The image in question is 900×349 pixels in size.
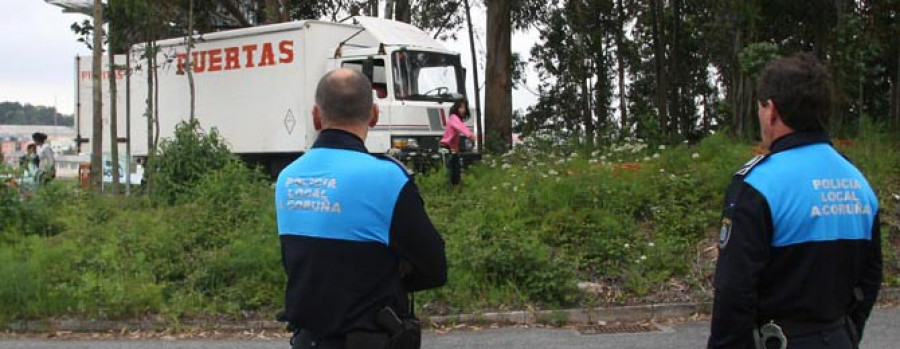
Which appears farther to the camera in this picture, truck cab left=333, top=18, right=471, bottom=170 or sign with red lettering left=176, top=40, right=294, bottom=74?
sign with red lettering left=176, top=40, right=294, bottom=74

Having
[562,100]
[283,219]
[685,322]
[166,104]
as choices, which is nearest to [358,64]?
[166,104]

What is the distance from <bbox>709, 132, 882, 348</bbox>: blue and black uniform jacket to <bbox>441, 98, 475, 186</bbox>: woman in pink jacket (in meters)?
10.4

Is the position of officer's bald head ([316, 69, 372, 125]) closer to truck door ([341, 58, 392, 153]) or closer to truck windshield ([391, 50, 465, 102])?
truck door ([341, 58, 392, 153])

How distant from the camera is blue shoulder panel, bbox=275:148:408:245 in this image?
9.32 feet

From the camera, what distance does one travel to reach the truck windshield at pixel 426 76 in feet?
52.3

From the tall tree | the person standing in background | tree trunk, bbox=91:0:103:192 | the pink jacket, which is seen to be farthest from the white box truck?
the tall tree

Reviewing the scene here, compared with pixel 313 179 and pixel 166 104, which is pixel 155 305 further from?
pixel 166 104

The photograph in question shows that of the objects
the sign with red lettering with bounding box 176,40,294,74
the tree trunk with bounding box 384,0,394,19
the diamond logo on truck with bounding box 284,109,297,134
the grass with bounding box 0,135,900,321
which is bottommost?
the grass with bounding box 0,135,900,321

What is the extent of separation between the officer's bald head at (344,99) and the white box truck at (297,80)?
1131cm

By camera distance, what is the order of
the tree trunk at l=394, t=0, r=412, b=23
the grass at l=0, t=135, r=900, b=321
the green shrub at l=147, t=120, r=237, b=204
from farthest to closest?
the tree trunk at l=394, t=0, r=412, b=23 → the green shrub at l=147, t=120, r=237, b=204 → the grass at l=0, t=135, r=900, b=321

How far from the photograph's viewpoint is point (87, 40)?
735 inches

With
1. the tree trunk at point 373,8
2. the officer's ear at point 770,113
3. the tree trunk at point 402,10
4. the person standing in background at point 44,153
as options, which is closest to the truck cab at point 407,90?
the person standing in background at point 44,153

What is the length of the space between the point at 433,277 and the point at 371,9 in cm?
2258

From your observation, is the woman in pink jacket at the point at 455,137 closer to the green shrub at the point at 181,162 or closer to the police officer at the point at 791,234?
the green shrub at the point at 181,162
